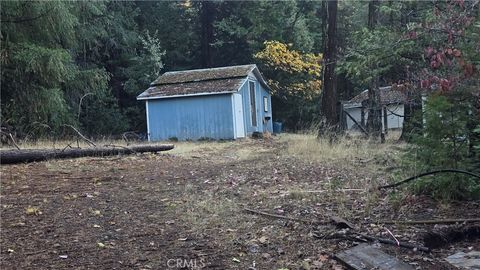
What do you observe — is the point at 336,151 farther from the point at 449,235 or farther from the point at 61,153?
the point at 449,235

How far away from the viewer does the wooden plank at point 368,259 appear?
3346 mm

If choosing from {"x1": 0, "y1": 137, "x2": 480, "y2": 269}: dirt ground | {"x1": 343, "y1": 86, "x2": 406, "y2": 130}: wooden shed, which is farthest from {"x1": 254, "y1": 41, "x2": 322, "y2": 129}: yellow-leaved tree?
{"x1": 0, "y1": 137, "x2": 480, "y2": 269}: dirt ground

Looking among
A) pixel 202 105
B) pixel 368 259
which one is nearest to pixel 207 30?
pixel 202 105

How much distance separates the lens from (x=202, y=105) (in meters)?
20.5

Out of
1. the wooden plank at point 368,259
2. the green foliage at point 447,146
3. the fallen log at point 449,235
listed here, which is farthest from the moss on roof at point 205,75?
the wooden plank at point 368,259

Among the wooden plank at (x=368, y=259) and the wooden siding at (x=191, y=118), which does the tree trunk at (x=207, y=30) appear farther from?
the wooden plank at (x=368, y=259)

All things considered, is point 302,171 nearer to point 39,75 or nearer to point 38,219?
point 38,219

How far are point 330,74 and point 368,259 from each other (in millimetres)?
10599

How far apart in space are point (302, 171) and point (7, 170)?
5379 millimetres

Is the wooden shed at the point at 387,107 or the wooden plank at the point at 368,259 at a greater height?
the wooden shed at the point at 387,107

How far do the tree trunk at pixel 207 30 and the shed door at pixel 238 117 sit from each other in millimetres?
12349

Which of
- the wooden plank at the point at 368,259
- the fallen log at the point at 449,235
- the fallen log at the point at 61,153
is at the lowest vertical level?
the fallen log at the point at 449,235

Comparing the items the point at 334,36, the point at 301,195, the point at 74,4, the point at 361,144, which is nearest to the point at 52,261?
the point at 301,195

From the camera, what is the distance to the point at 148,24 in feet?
104
